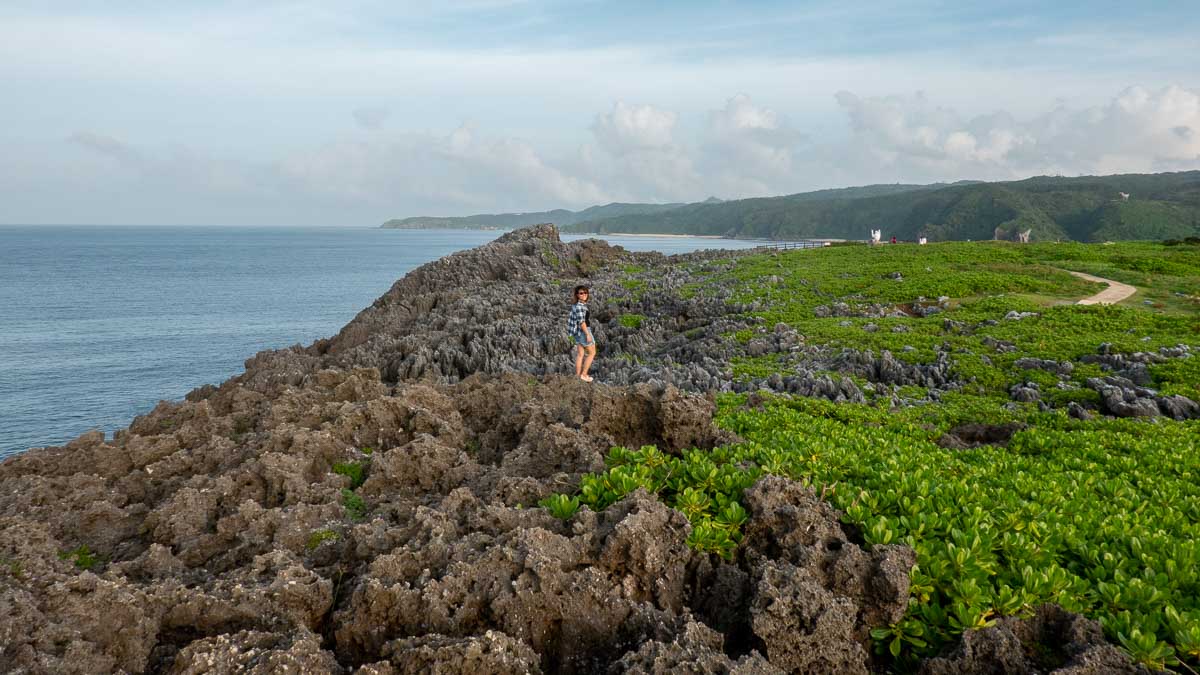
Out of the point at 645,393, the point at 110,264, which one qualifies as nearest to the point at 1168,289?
the point at 645,393

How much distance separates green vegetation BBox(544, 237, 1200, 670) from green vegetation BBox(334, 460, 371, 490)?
3448 millimetres

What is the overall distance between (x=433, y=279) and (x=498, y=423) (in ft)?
113

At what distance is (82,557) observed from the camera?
761 centimetres

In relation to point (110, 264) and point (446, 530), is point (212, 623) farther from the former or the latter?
point (110, 264)

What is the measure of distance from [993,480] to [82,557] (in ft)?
37.0

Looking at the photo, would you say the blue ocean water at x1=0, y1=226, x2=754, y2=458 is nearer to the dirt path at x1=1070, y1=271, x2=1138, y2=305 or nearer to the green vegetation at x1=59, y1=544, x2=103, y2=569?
the green vegetation at x1=59, y1=544, x2=103, y2=569

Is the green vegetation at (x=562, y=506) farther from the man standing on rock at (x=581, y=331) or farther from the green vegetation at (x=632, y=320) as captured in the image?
the green vegetation at (x=632, y=320)

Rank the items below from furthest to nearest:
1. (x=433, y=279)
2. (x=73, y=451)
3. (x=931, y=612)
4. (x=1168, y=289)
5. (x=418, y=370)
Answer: (x=433, y=279)
(x=1168, y=289)
(x=418, y=370)
(x=73, y=451)
(x=931, y=612)

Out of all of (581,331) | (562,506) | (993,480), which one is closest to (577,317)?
(581,331)

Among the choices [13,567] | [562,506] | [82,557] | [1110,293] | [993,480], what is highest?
[1110,293]

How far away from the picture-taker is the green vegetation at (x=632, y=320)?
2824cm

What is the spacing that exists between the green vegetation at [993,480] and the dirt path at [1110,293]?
5.21 metres

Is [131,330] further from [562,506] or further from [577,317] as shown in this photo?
[562,506]

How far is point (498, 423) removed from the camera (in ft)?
38.4
